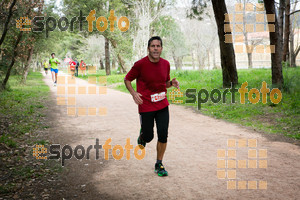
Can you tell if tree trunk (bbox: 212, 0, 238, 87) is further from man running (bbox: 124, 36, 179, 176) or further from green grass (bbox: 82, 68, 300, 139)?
man running (bbox: 124, 36, 179, 176)

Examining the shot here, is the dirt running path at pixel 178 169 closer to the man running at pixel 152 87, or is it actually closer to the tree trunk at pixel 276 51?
the man running at pixel 152 87

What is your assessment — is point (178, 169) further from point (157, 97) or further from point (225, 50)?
point (225, 50)

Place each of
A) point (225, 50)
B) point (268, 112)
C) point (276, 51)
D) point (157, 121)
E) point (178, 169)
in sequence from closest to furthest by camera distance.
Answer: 1. point (157, 121)
2. point (178, 169)
3. point (268, 112)
4. point (276, 51)
5. point (225, 50)

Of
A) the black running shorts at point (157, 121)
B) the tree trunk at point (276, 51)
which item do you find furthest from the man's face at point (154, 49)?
the tree trunk at point (276, 51)

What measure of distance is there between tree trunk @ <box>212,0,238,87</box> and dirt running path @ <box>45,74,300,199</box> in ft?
20.1

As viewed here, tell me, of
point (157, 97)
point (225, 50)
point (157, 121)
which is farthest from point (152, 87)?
point (225, 50)

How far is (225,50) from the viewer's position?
44.0ft

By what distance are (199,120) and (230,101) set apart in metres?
3.08

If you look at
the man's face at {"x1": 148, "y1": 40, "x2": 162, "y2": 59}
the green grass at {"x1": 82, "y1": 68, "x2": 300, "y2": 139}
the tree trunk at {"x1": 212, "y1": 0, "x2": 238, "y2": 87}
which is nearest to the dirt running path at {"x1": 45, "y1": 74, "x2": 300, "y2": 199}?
the green grass at {"x1": 82, "y1": 68, "x2": 300, "y2": 139}

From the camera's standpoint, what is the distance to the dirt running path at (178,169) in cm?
382

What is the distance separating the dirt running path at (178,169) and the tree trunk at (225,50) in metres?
6.11

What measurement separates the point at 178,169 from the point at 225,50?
993 cm

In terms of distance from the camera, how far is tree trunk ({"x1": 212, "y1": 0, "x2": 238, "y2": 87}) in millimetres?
13094

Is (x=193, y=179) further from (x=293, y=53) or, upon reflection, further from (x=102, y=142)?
(x=293, y=53)
